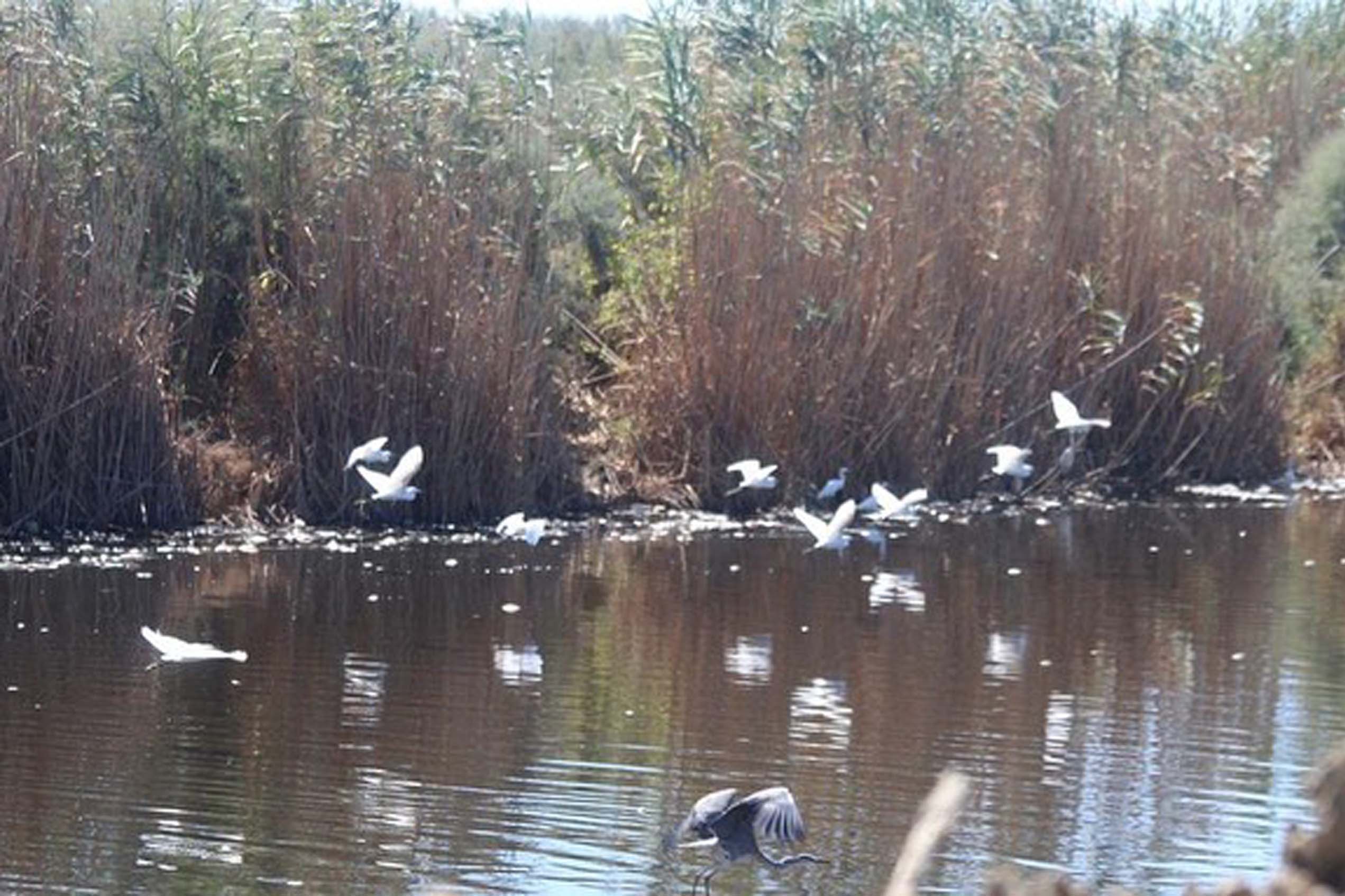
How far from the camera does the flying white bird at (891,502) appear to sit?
52.0 feet

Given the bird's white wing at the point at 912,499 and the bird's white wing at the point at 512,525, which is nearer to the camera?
the bird's white wing at the point at 512,525

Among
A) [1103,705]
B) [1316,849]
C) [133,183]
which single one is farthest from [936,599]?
[1316,849]

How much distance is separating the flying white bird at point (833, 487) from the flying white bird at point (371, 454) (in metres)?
3.04

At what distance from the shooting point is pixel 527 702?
35.3 feet

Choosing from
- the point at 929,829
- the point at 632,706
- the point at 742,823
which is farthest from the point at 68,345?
the point at 929,829

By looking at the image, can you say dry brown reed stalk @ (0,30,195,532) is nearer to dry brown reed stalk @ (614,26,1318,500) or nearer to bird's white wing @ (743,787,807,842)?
dry brown reed stalk @ (614,26,1318,500)

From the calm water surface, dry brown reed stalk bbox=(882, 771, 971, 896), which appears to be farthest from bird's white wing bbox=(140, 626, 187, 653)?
dry brown reed stalk bbox=(882, 771, 971, 896)

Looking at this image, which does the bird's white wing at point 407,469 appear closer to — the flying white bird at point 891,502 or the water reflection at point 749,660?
the water reflection at point 749,660

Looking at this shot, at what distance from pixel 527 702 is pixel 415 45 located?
25.3ft

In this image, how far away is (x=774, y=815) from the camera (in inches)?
259

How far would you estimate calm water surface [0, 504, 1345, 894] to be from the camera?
7992 millimetres

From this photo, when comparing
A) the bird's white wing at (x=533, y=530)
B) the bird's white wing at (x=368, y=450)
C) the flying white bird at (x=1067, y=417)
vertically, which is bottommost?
the bird's white wing at (x=533, y=530)

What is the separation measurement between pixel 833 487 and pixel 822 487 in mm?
782

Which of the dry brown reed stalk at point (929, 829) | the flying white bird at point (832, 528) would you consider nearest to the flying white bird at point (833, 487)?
the flying white bird at point (832, 528)
